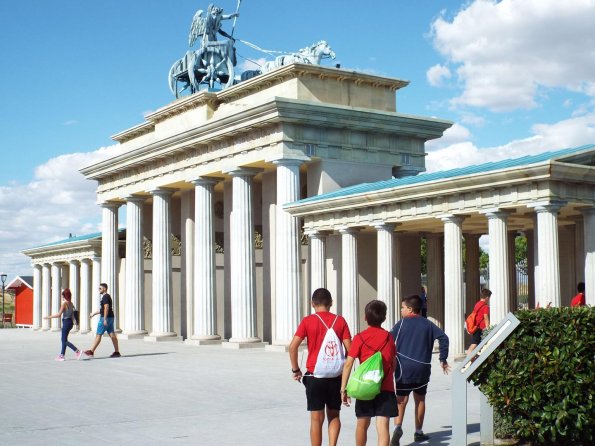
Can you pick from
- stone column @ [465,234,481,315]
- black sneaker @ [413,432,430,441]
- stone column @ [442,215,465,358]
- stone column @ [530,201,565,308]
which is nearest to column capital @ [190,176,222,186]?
stone column @ [465,234,481,315]

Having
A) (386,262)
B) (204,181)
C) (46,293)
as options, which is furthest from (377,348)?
(46,293)

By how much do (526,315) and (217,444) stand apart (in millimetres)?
4141

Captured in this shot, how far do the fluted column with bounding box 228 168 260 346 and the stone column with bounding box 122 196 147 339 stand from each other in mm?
9006

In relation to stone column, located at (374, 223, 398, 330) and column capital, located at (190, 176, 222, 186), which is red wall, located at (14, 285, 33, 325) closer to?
column capital, located at (190, 176, 222, 186)

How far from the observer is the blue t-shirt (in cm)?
1107

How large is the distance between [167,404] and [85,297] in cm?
3186

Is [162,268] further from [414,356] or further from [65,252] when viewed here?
[414,356]

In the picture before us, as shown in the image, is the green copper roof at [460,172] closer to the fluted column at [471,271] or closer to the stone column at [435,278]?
the stone column at [435,278]

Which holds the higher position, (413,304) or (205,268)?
(205,268)

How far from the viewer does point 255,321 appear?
30.9 metres

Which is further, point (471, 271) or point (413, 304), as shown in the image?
point (471, 271)

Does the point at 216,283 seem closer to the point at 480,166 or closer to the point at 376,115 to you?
the point at 376,115

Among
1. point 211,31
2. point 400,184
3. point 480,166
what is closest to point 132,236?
point 211,31

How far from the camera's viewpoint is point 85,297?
4572cm
